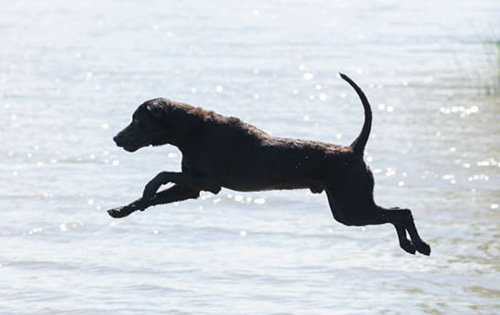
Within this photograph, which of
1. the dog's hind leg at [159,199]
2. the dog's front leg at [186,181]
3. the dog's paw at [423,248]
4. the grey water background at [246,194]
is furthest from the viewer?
the grey water background at [246,194]

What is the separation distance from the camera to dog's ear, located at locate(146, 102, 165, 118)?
8.41 meters

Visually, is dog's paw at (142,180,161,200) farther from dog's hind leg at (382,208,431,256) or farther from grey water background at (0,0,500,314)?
grey water background at (0,0,500,314)

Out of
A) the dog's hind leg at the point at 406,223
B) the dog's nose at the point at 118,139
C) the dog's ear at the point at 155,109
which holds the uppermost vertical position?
the dog's ear at the point at 155,109

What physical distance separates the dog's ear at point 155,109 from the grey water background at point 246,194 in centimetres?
333

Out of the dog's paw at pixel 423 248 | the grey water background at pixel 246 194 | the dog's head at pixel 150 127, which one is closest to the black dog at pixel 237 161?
the dog's head at pixel 150 127

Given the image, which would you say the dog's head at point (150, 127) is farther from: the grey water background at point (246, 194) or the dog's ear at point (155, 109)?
the grey water background at point (246, 194)

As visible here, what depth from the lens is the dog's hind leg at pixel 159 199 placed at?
8.50 meters

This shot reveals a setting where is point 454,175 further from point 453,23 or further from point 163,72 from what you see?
point 453,23

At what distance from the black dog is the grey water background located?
2.96m

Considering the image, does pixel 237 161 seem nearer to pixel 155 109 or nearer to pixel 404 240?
pixel 155 109

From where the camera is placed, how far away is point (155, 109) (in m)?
8.41

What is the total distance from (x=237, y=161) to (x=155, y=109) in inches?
23.0

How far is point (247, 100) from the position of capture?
75.8 ft

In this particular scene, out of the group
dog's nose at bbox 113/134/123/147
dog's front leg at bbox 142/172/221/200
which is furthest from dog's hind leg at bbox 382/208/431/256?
dog's nose at bbox 113/134/123/147
